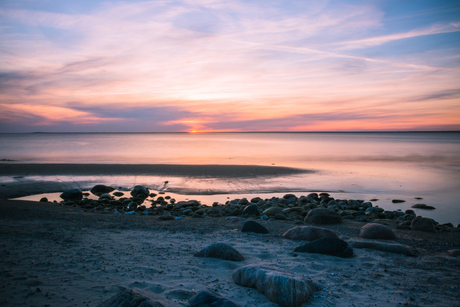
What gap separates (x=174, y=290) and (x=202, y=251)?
157cm

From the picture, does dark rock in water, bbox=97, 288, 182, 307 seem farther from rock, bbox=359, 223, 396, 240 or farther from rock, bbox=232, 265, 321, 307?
rock, bbox=359, 223, 396, 240

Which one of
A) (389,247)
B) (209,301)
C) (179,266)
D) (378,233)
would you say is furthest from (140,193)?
(209,301)

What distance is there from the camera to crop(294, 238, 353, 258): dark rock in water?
5727mm

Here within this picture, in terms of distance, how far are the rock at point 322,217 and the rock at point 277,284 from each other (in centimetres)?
515

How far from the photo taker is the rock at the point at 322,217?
912cm

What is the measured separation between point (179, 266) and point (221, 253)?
0.86m

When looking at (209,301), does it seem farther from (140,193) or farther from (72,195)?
(72,195)

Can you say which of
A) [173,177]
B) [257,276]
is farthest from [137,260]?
[173,177]

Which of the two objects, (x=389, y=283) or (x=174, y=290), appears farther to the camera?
(x=389, y=283)

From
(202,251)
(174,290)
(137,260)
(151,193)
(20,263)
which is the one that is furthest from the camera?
(151,193)

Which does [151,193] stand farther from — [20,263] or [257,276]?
[257,276]

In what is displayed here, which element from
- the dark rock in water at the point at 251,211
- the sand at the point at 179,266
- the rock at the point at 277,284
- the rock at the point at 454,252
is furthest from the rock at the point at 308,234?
the dark rock in water at the point at 251,211

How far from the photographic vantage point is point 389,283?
456 centimetres

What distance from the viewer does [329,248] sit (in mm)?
5805
